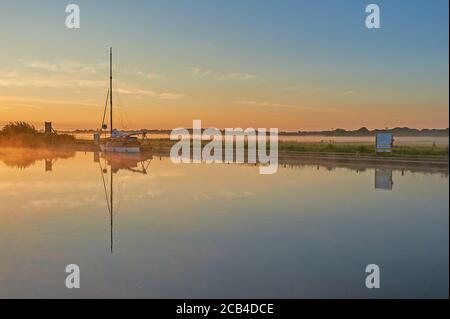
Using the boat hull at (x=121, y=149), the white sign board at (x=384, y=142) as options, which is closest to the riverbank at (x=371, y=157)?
the white sign board at (x=384, y=142)

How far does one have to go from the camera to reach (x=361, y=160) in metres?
31.7

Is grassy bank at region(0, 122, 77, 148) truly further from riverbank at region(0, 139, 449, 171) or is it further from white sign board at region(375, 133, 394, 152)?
white sign board at region(375, 133, 394, 152)

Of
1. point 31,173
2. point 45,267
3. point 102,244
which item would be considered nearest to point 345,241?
point 102,244

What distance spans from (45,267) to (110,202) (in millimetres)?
7277

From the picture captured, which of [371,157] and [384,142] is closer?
[371,157]

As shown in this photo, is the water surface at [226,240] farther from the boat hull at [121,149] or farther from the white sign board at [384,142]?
the boat hull at [121,149]

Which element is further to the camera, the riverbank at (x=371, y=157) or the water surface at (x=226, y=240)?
the riverbank at (x=371, y=157)

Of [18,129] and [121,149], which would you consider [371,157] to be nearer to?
[121,149]

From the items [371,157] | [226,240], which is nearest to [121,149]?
[371,157]

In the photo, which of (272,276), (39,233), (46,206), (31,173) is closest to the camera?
(272,276)

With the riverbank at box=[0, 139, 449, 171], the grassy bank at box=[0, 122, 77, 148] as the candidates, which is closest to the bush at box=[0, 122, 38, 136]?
the grassy bank at box=[0, 122, 77, 148]

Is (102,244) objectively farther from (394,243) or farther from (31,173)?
(31,173)

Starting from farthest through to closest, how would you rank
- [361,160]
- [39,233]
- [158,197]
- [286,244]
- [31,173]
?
1. [361,160]
2. [31,173]
3. [158,197]
4. [39,233]
5. [286,244]

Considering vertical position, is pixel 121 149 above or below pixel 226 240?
above
